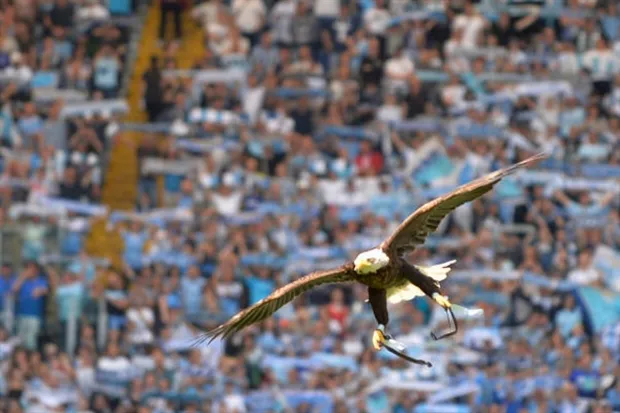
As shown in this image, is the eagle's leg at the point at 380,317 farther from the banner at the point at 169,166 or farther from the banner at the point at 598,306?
the banner at the point at 169,166

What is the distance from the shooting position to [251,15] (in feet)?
78.4

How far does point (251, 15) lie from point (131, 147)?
2.56m

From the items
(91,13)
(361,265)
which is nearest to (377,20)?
(91,13)

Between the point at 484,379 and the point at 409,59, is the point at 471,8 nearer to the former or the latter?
the point at 409,59

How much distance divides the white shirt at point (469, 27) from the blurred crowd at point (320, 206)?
0.05 m

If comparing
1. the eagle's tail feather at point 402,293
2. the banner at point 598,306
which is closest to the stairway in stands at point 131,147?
the banner at point 598,306

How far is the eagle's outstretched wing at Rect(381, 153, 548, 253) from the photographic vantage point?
1098 cm

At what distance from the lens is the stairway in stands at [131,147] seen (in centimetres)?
2225

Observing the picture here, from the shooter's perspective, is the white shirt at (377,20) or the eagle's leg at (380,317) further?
the white shirt at (377,20)

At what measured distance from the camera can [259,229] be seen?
2186 centimetres

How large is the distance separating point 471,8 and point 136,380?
279 inches

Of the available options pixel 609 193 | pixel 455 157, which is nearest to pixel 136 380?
pixel 455 157

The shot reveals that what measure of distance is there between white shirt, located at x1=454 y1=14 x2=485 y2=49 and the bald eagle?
1189 centimetres

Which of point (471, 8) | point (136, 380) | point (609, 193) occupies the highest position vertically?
point (471, 8)
